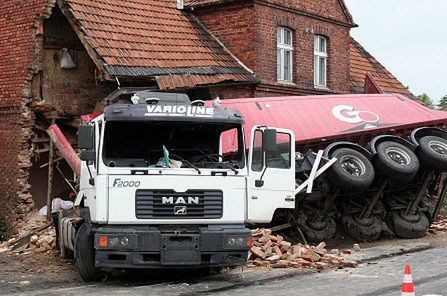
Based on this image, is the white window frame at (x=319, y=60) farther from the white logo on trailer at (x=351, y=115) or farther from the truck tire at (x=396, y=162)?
the truck tire at (x=396, y=162)

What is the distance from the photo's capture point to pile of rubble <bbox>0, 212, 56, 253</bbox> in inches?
619

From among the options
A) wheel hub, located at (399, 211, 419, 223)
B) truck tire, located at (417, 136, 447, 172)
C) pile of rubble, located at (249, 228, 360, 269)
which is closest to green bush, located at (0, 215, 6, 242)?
pile of rubble, located at (249, 228, 360, 269)

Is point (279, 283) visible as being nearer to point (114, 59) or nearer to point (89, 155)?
point (89, 155)

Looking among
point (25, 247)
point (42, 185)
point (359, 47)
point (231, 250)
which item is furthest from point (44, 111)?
point (359, 47)

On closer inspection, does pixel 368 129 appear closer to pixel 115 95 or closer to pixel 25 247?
pixel 115 95

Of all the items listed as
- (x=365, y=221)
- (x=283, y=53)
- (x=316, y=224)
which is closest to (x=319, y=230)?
(x=316, y=224)

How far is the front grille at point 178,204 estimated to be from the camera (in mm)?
10633

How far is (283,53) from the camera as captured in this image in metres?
22.2

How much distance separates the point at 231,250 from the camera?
425 inches

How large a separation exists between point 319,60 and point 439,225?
7054mm

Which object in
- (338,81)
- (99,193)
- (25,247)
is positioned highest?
(338,81)

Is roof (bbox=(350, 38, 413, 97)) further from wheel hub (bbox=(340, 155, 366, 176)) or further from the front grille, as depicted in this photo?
the front grille

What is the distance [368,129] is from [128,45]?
6.16 metres

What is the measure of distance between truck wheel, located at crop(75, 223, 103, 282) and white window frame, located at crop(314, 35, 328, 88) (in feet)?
43.7
